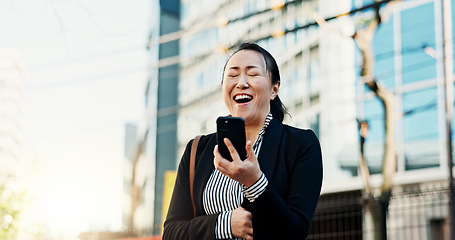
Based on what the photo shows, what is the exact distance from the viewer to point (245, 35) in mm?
24297

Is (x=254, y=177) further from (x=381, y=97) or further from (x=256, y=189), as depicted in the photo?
(x=381, y=97)

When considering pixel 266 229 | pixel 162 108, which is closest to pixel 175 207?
pixel 266 229

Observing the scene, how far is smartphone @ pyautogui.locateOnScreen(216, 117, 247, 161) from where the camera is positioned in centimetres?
204

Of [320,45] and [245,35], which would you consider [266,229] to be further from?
[245,35]

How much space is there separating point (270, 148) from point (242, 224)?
322 millimetres

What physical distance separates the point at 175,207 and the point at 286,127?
52 cm

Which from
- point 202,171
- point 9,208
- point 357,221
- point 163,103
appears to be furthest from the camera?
point 163,103

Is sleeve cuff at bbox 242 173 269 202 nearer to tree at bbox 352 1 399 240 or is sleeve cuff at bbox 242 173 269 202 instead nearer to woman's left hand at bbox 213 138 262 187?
woman's left hand at bbox 213 138 262 187

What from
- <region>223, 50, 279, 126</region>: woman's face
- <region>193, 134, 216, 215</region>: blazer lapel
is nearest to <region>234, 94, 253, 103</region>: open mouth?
<region>223, 50, 279, 126</region>: woman's face

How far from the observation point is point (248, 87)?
2.39m

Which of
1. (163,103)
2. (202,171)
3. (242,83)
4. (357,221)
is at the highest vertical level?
(163,103)

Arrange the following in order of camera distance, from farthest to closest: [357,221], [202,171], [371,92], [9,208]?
[9,208], [371,92], [357,221], [202,171]

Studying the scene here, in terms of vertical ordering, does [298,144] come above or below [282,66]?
below

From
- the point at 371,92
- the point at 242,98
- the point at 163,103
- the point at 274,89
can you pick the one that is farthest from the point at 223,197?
the point at 163,103
